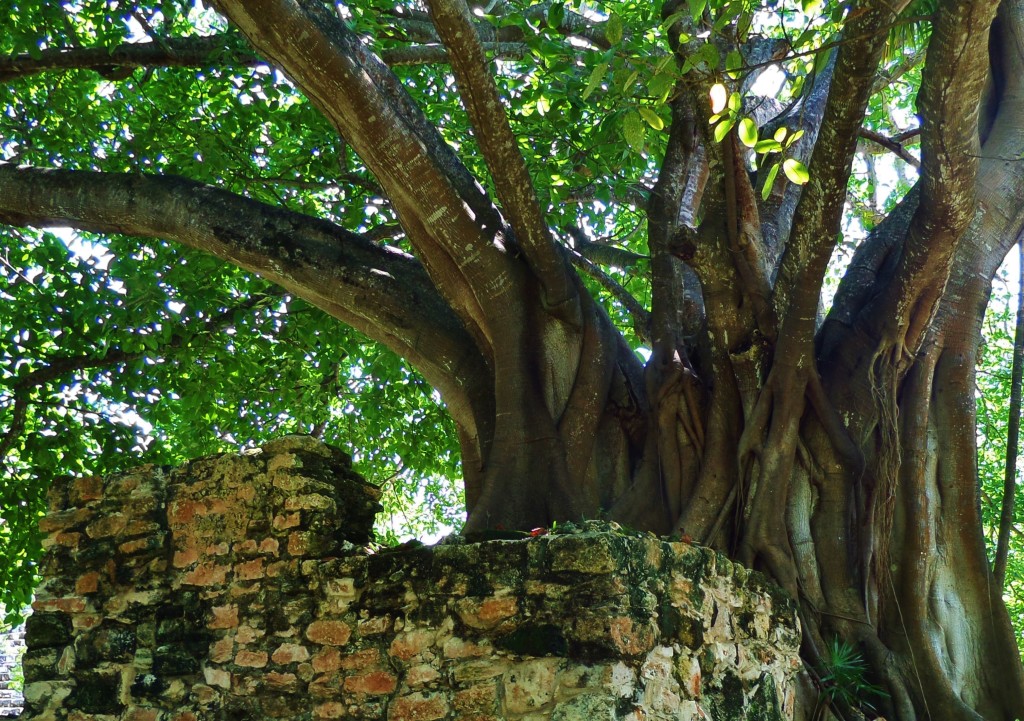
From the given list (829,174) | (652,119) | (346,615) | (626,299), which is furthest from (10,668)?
(652,119)

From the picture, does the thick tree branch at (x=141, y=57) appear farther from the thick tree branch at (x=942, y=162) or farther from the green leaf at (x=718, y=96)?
the green leaf at (x=718, y=96)

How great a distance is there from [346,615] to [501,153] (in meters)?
2.44

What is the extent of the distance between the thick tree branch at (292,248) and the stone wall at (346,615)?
1.61 metres

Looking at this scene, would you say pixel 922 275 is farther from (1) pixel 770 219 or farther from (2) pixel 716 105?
(2) pixel 716 105

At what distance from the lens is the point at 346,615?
3.97m

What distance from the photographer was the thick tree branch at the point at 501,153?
16.3 feet

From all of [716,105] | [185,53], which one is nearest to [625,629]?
[716,105]

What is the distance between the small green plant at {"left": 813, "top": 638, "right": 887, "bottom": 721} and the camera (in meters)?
4.80

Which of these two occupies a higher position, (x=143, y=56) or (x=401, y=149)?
(x=143, y=56)

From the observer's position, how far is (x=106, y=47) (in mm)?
6824

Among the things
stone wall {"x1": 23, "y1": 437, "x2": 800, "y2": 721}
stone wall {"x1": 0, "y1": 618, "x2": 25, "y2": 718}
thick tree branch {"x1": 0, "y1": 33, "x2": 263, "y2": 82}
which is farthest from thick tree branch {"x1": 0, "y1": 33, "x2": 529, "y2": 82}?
stone wall {"x1": 0, "y1": 618, "x2": 25, "y2": 718}

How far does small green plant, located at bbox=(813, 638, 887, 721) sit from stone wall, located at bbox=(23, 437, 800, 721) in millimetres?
239

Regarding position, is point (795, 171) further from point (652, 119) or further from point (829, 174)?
point (829, 174)

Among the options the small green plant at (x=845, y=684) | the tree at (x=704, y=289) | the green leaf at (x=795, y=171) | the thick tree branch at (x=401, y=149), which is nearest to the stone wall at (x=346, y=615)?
the small green plant at (x=845, y=684)
